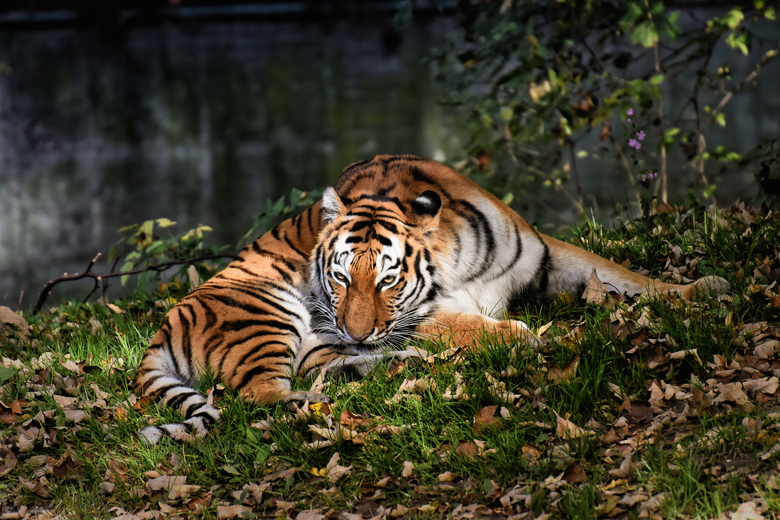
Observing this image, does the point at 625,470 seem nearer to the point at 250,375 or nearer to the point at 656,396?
the point at 656,396

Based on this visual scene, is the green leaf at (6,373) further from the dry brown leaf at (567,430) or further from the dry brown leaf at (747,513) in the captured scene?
the dry brown leaf at (747,513)

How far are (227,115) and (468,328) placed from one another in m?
4.59

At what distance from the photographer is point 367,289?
362 centimetres

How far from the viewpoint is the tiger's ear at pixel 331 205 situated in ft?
12.5

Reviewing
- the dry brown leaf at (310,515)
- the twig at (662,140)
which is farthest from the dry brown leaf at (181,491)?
Answer: the twig at (662,140)

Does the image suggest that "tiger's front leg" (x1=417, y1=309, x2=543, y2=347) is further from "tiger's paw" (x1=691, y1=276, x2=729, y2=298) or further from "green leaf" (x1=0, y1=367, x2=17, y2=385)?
"green leaf" (x1=0, y1=367, x2=17, y2=385)

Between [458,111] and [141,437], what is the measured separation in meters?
4.61

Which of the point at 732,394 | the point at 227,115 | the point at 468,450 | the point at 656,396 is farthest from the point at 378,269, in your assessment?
the point at 227,115

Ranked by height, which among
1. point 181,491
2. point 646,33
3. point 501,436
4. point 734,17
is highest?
point 734,17

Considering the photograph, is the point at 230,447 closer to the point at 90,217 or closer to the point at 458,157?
the point at 458,157

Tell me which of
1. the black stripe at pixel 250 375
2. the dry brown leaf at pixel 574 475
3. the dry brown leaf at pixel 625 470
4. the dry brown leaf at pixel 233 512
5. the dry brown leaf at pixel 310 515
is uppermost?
the dry brown leaf at pixel 625 470

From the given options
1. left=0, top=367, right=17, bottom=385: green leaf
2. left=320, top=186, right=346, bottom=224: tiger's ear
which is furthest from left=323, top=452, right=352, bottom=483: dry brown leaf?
left=0, top=367, right=17, bottom=385: green leaf

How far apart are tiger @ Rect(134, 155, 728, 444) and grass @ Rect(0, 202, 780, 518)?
13 cm

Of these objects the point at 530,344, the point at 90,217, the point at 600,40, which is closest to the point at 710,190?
the point at 600,40
